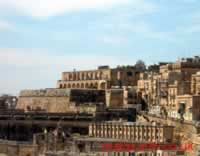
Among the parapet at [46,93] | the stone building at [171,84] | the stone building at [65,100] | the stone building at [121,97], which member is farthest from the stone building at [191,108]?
the parapet at [46,93]

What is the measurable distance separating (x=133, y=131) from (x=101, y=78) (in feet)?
146

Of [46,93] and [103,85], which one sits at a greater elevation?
[103,85]

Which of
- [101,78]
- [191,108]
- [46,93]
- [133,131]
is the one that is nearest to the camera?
[133,131]

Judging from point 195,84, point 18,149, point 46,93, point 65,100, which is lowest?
point 18,149

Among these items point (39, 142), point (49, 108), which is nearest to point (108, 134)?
point (39, 142)

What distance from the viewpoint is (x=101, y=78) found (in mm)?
125375

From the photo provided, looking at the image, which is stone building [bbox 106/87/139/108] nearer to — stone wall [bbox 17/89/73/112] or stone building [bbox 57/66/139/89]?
stone wall [bbox 17/89/73/112]

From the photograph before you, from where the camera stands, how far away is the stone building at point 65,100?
10900cm

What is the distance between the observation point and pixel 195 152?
64062 millimetres

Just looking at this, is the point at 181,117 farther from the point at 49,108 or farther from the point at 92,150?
the point at 49,108

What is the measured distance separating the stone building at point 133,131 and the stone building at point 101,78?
33384 millimetres

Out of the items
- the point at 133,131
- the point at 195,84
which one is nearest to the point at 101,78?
the point at 195,84

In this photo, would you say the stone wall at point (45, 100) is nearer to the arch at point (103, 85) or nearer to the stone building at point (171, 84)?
the arch at point (103, 85)

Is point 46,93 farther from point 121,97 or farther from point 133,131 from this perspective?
point 133,131
